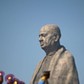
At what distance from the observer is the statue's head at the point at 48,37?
870 cm

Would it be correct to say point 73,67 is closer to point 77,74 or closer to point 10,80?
point 77,74

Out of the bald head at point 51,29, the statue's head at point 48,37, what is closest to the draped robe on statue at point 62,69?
the statue's head at point 48,37

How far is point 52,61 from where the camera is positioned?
8.52m

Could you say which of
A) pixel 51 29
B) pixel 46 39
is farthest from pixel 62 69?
pixel 51 29

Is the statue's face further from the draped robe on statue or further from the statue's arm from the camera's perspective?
the statue's arm

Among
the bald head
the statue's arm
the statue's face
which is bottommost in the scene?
the statue's arm

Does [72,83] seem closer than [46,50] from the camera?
Yes

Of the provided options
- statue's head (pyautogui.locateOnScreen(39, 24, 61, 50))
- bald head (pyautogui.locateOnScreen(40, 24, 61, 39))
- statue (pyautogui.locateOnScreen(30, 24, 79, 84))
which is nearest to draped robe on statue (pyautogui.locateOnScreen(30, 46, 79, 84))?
statue (pyautogui.locateOnScreen(30, 24, 79, 84))

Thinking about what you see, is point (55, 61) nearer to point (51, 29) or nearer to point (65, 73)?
point (65, 73)

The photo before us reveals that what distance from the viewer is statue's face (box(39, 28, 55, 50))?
869 centimetres

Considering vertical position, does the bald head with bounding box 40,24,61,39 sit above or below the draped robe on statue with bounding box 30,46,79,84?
above

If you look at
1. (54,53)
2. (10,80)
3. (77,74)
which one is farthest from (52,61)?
(10,80)

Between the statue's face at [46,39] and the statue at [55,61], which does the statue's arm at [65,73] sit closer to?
the statue at [55,61]

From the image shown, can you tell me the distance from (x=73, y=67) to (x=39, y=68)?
129cm
